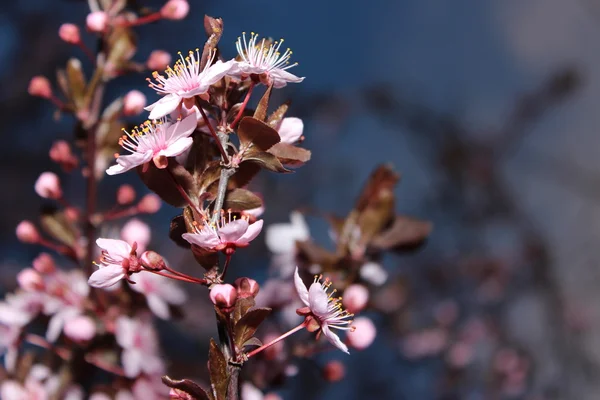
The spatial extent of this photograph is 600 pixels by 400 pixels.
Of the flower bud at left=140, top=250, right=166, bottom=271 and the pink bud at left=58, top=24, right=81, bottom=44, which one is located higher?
the pink bud at left=58, top=24, right=81, bottom=44

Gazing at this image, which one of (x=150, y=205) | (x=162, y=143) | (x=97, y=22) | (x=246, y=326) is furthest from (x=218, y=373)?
(x=97, y=22)

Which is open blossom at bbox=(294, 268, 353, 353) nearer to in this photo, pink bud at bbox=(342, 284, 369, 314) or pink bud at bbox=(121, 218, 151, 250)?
pink bud at bbox=(342, 284, 369, 314)

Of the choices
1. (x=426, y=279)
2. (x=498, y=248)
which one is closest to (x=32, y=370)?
(x=426, y=279)

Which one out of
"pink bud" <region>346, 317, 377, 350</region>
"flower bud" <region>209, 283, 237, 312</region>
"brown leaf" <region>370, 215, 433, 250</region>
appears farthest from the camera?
"brown leaf" <region>370, 215, 433, 250</region>

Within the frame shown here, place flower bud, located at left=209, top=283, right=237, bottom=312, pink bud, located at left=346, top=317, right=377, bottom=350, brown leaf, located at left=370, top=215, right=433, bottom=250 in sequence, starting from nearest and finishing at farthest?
flower bud, located at left=209, top=283, right=237, bottom=312, pink bud, located at left=346, top=317, right=377, bottom=350, brown leaf, located at left=370, top=215, right=433, bottom=250

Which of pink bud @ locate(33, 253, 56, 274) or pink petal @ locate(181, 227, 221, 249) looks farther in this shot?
pink bud @ locate(33, 253, 56, 274)

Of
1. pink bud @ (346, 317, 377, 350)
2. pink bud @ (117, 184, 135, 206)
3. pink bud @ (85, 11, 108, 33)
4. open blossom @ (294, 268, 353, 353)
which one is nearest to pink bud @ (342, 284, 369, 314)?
pink bud @ (346, 317, 377, 350)
